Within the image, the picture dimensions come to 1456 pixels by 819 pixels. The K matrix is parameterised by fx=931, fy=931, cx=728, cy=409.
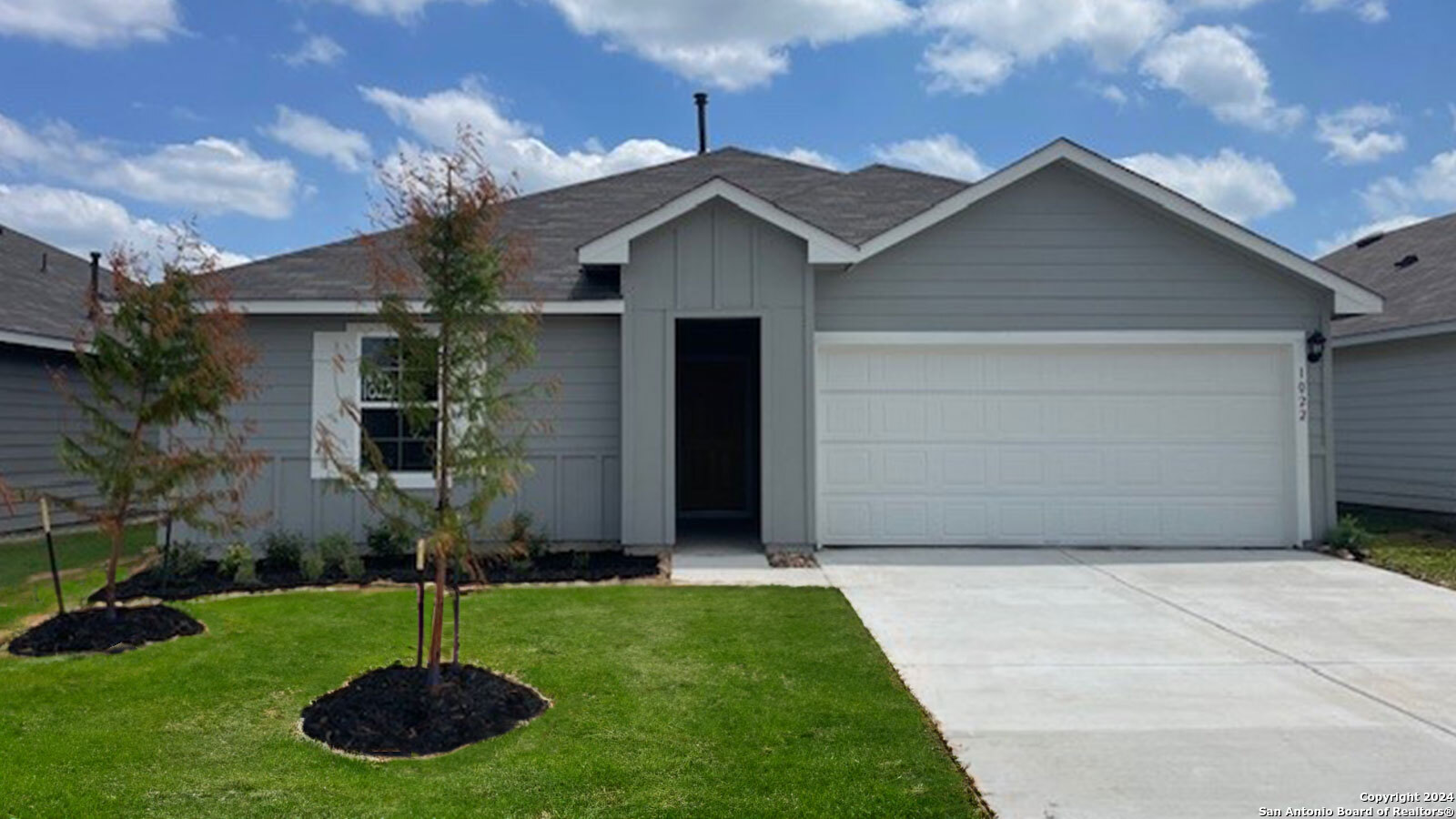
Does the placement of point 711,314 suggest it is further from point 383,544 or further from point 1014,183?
point 383,544

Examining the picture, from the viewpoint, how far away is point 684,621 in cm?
705

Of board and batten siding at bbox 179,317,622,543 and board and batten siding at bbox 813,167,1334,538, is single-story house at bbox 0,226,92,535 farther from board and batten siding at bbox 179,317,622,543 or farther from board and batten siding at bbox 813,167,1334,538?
board and batten siding at bbox 813,167,1334,538

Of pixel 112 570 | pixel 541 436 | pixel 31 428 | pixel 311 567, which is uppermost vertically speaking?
pixel 31 428

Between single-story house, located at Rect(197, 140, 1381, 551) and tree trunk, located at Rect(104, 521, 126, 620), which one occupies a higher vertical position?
single-story house, located at Rect(197, 140, 1381, 551)

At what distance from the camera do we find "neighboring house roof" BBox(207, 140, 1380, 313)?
32.6 ft

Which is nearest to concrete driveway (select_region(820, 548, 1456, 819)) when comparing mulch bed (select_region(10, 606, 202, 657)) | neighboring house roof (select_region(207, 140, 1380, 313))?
neighboring house roof (select_region(207, 140, 1380, 313))

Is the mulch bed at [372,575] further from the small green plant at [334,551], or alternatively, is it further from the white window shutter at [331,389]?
the white window shutter at [331,389]

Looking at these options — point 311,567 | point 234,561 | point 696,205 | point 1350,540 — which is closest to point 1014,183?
point 696,205

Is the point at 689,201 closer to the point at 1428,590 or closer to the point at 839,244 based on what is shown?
the point at 839,244

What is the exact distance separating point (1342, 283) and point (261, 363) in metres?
12.1

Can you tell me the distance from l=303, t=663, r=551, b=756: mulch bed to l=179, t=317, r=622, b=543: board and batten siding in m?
5.04

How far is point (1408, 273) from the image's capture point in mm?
15625

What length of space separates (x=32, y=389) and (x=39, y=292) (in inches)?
99.7

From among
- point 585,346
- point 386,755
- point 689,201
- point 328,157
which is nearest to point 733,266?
point 689,201
